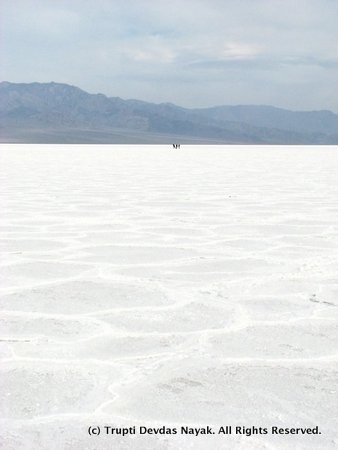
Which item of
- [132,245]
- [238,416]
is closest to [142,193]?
[132,245]

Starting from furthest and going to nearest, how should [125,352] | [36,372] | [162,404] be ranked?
[125,352] < [36,372] < [162,404]

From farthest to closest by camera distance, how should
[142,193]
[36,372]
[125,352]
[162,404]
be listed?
[142,193] < [125,352] < [36,372] < [162,404]

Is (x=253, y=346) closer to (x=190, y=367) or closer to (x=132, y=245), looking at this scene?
(x=190, y=367)

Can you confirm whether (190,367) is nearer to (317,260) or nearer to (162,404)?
(162,404)

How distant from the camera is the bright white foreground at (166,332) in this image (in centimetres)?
202

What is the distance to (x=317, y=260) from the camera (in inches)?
177

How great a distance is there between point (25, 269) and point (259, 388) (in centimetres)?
221

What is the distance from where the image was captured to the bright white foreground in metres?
2.02

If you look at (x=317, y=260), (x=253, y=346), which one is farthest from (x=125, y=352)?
(x=317, y=260)

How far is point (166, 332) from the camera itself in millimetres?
2861

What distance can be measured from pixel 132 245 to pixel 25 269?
1.06m

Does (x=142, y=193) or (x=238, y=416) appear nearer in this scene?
(x=238, y=416)

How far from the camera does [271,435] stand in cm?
191

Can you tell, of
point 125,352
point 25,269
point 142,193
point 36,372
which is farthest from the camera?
point 142,193
